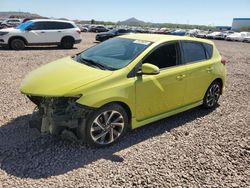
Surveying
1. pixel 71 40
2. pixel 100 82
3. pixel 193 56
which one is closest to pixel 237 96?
pixel 193 56

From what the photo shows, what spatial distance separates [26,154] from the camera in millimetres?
3953

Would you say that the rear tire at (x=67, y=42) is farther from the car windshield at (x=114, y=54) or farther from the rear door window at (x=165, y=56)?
the rear door window at (x=165, y=56)

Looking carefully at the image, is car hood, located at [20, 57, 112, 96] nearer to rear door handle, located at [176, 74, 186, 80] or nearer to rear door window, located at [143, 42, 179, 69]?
rear door window, located at [143, 42, 179, 69]

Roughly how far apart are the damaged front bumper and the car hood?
0.16 m

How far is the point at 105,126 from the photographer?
4172 millimetres

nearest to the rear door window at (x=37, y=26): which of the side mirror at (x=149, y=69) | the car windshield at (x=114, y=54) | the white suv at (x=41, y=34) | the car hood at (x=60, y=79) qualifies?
the white suv at (x=41, y=34)

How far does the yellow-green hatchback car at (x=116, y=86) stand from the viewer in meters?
3.92

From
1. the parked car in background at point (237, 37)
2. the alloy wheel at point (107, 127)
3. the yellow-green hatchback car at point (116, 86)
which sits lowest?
the alloy wheel at point (107, 127)

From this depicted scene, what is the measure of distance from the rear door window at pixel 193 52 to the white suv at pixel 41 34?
11.8 m

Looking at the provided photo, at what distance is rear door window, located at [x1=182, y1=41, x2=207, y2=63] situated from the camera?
5246mm

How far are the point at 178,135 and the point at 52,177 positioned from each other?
Result: 2.29 metres

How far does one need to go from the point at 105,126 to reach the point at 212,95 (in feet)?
9.67

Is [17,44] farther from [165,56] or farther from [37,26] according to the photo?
[165,56]

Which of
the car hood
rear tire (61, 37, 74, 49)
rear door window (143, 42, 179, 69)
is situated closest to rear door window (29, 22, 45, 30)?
rear tire (61, 37, 74, 49)
